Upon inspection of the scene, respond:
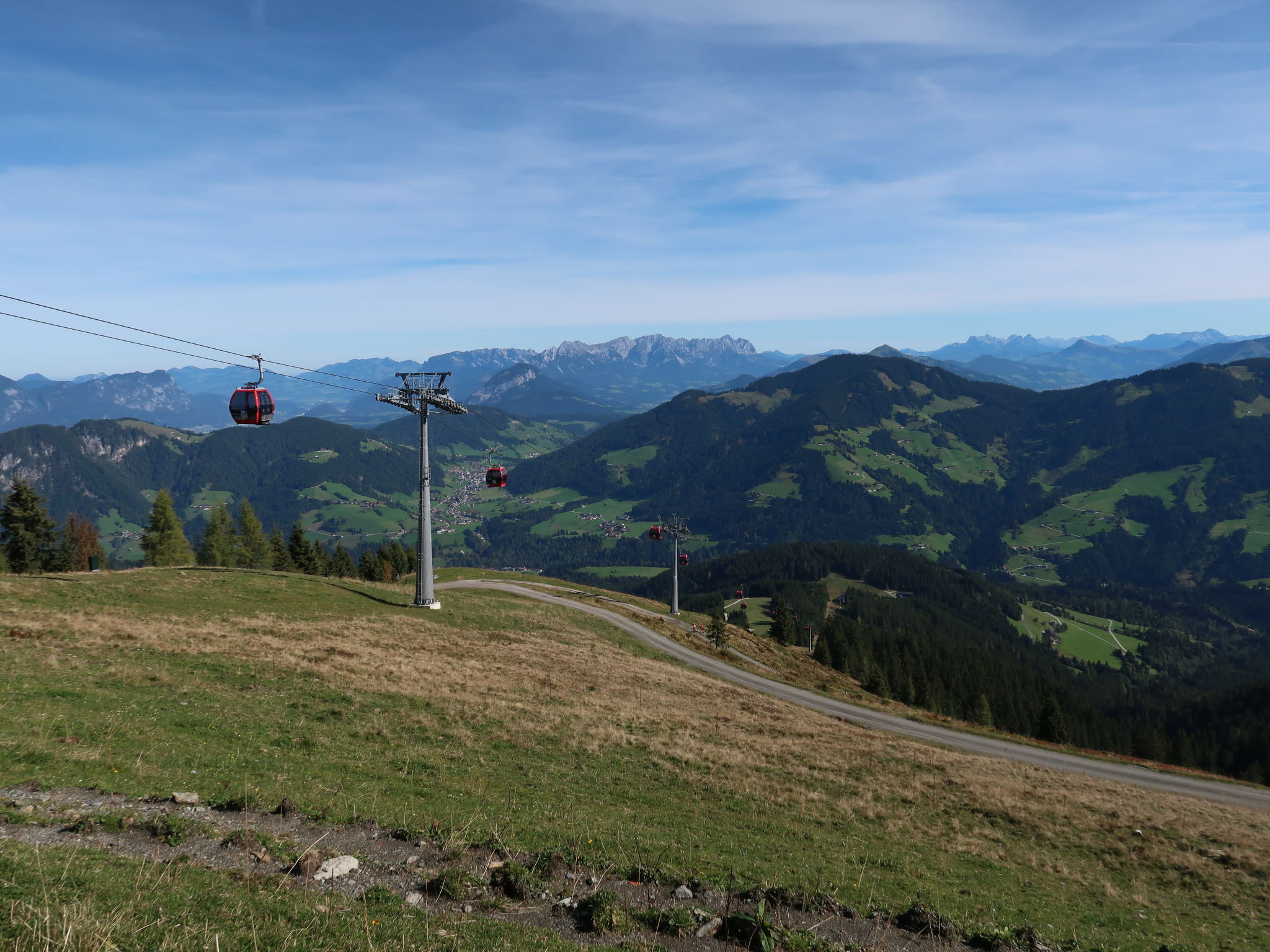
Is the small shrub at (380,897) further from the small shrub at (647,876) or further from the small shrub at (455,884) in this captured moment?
the small shrub at (647,876)

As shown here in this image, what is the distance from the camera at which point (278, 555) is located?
11081cm

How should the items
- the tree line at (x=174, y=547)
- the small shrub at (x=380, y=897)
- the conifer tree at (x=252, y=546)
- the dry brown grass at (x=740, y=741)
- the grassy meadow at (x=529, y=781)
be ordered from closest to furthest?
the small shrub at (x=380, y=897) < the grassy meadow at (x=529, y=781) < the dry brown grass at (x=740, y=741) < the tree line at (x=174, y=547) < the conifer tree at (x=252, y=546)

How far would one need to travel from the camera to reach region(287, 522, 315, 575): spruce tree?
10625cm

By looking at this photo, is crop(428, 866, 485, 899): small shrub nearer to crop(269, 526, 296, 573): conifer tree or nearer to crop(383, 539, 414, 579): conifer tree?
crop(269, 526, 296, 573): conifer tree

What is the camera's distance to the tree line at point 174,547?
256 ft

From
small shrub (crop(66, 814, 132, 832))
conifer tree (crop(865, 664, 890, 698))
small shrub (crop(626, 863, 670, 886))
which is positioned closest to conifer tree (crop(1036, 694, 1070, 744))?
conifer tree (crop(865, 664, 890, 698))

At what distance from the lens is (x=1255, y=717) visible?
16462cm

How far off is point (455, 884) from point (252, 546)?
121 m

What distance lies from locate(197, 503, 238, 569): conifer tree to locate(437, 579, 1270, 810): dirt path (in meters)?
80.7

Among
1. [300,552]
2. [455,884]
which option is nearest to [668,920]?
[455,884]

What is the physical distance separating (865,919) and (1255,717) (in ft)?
730

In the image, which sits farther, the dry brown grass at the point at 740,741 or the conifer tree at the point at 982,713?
the conifer tree at the point at 982,713

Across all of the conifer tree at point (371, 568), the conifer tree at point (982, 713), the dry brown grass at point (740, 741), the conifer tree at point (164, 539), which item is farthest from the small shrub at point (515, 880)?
the conifer tree at point (982, 713)

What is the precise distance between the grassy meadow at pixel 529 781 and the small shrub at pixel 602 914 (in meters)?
1.87
